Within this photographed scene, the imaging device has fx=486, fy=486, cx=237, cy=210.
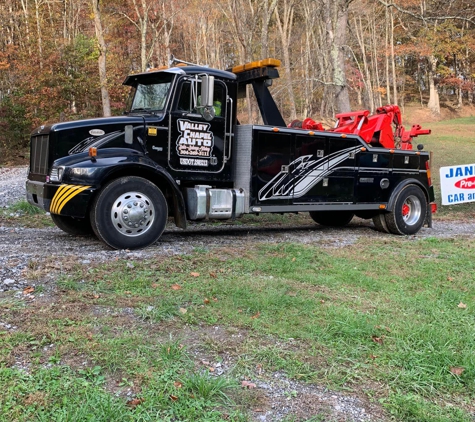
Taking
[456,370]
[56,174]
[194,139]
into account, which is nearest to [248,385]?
[456,370]

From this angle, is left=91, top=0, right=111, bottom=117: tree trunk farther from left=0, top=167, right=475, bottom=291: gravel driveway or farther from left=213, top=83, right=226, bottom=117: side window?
left=213, top=83, right=226, bottom=117: side window

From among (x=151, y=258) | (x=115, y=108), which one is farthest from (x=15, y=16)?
(x=151, y=258)

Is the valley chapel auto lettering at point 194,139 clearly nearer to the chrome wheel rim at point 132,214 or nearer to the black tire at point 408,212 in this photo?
the chrome wheel rim at point 132,214

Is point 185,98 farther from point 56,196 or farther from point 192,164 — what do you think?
point 56,196

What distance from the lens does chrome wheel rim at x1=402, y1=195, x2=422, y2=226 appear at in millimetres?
10258

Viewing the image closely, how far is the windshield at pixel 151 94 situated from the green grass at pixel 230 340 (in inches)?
116

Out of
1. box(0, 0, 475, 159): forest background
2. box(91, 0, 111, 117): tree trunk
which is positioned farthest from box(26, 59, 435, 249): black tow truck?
box(91, 0, 111, 117): tree trunk

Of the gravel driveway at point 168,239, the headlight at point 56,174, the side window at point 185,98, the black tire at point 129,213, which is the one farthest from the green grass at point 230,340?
the side window at point 185,98

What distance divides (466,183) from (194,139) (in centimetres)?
832

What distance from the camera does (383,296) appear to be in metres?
5.04

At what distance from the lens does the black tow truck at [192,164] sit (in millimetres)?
6785

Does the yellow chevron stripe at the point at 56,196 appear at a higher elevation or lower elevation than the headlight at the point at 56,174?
lower

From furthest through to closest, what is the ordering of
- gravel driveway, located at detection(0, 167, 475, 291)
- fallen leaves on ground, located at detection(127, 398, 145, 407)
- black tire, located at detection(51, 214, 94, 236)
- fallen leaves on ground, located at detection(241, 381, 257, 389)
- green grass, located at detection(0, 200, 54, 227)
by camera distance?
green grass, located at detection(0, 200, 54, 227) → black tire, located at detection(51, 214, 94, 236) → gravel driveway, located at detection(0, 167, 475, 291) → fallen leaves on ground, located at detection(241, 381, 257, 389) → fallen leaves on ground, located at detection(127, 398, 145, 407)

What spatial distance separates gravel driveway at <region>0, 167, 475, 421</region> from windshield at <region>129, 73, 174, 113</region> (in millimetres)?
2187
